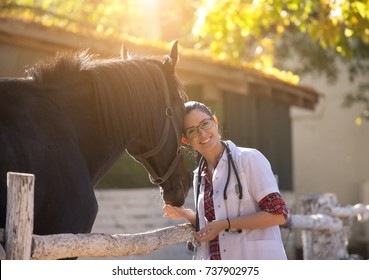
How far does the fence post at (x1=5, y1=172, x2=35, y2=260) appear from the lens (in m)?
3.13

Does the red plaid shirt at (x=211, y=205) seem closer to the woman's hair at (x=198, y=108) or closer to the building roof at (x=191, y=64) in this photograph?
the woman's hair at (x=198, y=108)

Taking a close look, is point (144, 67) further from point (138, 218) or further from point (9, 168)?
point (138, 218)

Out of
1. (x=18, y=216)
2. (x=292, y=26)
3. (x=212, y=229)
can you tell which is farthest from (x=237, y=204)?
(x=292, y=26)

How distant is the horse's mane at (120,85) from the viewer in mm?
4191

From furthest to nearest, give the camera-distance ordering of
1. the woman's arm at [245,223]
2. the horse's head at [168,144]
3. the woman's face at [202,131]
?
the horse's head at [168,144]
the woman's face at [202,131]
the woman's arm at [245,223]

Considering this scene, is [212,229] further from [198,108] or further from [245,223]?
[198,108]

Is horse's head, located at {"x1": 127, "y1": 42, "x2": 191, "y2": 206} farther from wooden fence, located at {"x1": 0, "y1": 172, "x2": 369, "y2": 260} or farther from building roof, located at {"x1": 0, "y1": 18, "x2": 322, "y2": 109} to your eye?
building roof, located at {"x1": 0, "y1": 18, "x2": 322, "y2": 109}

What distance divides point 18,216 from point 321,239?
4.08 metres

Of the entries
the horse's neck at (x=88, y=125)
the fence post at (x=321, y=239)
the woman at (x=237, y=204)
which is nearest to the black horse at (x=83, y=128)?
the horse's neck at (x=88, y=125)

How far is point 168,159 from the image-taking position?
15.1 ft

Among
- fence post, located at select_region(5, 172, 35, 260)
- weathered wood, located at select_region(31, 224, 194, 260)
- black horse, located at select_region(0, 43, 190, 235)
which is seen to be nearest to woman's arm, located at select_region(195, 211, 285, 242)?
weathered wood, located at select_region(31, 224, 194, 260)

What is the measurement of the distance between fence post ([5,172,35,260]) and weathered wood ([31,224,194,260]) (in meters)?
0.14

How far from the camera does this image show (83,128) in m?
A: 4.16

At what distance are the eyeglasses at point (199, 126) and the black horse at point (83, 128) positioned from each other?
1.40ft
